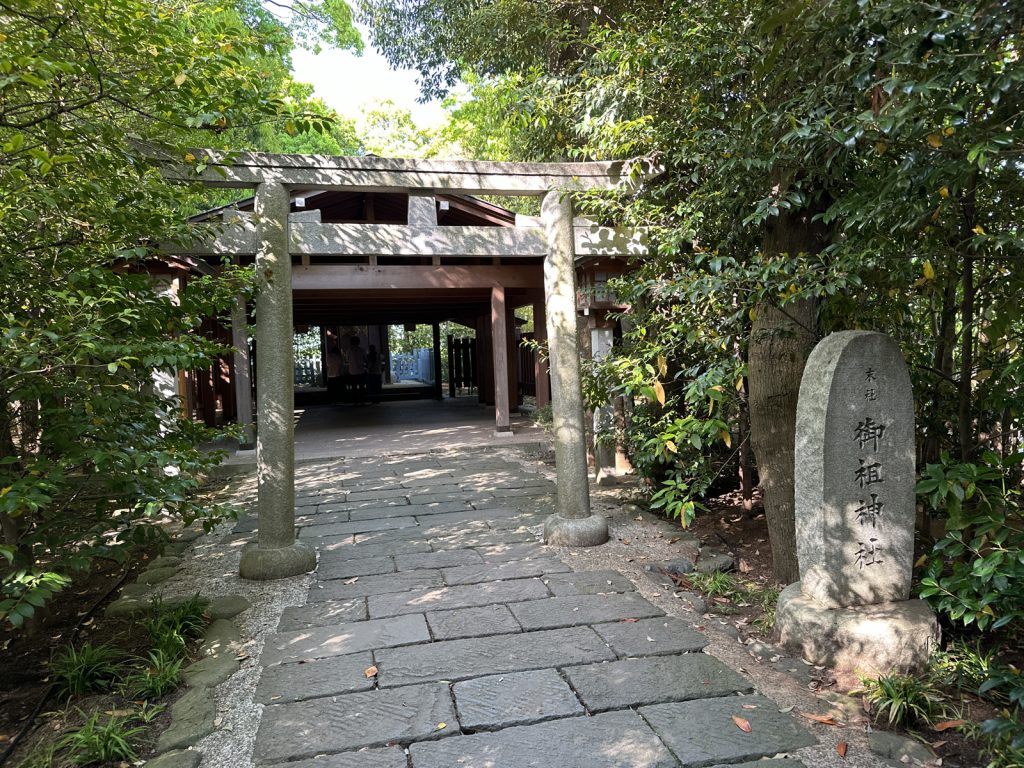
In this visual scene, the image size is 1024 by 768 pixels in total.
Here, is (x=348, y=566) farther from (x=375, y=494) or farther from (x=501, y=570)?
(x=375, y=494)

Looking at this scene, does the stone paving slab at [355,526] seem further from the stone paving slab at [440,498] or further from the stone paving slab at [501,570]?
the stone paving slab at [501,570]

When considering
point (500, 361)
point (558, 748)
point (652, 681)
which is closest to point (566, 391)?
point (652, 681)

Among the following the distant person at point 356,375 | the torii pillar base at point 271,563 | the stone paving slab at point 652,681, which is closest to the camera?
the stone paving slab at point 652,681

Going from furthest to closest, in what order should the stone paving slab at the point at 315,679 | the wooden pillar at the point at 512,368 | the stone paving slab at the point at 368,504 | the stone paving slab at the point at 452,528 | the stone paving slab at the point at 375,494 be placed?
the wooden pillar at the point at 512,368
the stone paving slab at the point at 375,494
the stone paving slab at the point at 368,504
the stone paving slab at the point at 452,528
the stone paving slab at the point at 315,679

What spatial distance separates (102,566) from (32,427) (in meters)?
2.74

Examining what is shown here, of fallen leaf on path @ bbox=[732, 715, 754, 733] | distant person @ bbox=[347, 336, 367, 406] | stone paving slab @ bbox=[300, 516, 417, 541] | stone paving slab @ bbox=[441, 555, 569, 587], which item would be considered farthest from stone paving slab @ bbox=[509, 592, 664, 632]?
distant person @ bbox=[347, 336, 367, 406]

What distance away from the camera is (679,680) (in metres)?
3.40

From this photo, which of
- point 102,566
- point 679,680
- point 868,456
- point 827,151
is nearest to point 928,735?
point 679,680

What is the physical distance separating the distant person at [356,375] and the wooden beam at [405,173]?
1482 cm

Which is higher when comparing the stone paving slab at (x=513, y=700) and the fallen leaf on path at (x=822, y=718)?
the stone paving slab at (x=513, y=700)

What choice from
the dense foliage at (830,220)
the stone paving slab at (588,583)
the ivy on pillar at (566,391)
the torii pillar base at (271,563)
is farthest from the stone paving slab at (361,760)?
the ivy on pillar at (566,391)

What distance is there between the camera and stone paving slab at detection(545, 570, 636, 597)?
469cm

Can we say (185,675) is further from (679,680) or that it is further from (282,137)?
(282,137)

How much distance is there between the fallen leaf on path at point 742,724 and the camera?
116 inches
